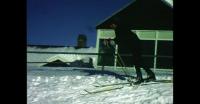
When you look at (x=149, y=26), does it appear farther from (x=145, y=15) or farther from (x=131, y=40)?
(x=131, y=40)

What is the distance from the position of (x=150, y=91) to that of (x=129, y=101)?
68 cm

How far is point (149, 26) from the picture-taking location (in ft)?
48.8

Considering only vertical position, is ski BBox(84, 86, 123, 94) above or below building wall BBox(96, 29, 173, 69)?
below

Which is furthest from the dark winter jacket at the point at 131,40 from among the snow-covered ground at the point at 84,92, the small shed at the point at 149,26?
the small shed at the point at 149,26

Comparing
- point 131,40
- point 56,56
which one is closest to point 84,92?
point 131,40

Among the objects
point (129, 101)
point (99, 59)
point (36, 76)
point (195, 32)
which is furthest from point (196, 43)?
point (99, 59)

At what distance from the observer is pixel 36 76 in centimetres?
962

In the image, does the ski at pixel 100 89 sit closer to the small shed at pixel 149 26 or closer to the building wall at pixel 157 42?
the small shed at pixel 149 26

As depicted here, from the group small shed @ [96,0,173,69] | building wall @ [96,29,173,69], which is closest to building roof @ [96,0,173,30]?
small shed @ [96,0,173,69]

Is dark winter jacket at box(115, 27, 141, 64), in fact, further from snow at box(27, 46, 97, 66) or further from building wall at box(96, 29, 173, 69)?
snow at box(27, 46, 97, 66)

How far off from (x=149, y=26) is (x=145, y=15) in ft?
1.83

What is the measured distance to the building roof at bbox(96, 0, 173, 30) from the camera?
14.8m
